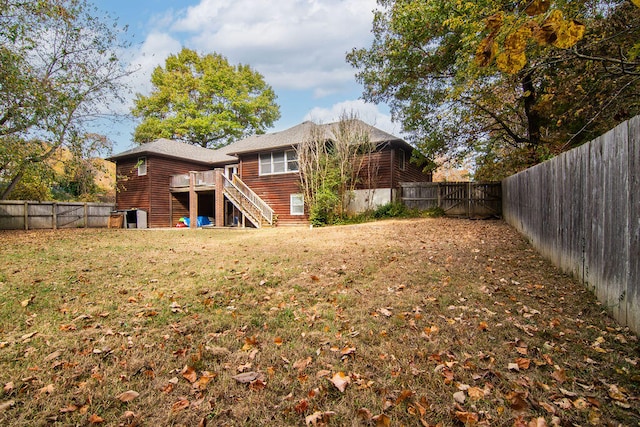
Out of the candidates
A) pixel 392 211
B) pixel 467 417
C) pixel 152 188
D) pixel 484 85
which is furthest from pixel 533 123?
pixel 152 188

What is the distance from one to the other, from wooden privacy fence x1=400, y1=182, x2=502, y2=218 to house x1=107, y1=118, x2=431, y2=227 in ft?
4.04

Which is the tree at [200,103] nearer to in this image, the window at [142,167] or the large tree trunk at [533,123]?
the window at [142,167]

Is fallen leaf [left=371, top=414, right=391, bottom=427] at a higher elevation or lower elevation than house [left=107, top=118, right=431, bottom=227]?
lower

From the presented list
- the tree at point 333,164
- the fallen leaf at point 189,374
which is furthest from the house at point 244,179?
the fallen leaf at point 189,374

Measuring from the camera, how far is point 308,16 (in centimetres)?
1408

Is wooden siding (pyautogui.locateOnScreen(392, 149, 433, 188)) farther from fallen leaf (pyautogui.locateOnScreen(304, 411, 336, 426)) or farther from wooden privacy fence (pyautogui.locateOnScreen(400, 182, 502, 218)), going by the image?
fallen leaf (pyautogui.locateOnScreen(304, 411, 336, 426))

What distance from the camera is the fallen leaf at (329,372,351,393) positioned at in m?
2.59

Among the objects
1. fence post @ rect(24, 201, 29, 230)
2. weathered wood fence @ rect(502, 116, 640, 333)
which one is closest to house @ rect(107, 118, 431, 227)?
fence post @ rect(24, 201, 29, 230)

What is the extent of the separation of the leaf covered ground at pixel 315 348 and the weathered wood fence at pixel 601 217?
0.30 metres

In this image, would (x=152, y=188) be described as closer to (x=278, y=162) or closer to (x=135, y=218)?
(x=135, y=218)

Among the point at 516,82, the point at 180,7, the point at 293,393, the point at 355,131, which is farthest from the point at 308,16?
the point at 293,393

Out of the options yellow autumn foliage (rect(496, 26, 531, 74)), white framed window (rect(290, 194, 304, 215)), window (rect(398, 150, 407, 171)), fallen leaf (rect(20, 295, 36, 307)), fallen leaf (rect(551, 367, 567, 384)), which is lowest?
fallen leaf (rect(551, 367, 567, 384))

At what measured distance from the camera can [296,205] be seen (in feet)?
63.2

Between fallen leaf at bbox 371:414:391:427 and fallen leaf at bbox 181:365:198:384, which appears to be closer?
fallen leaf at bbox 371:414:391:427
